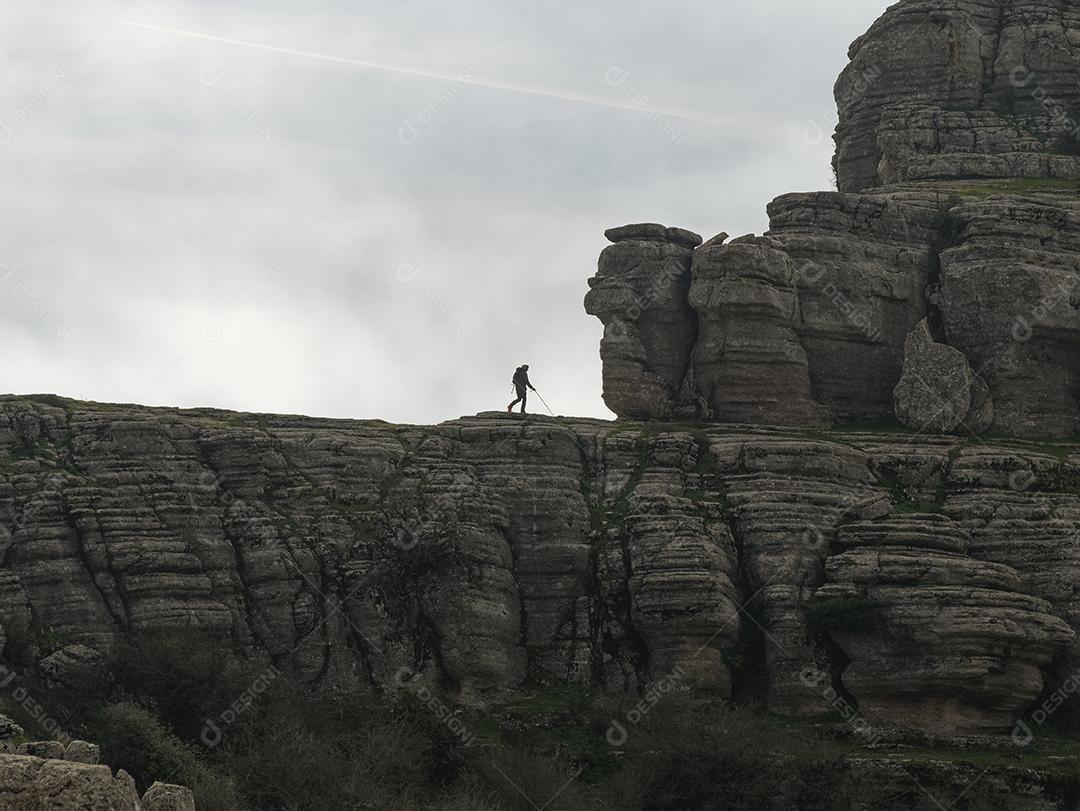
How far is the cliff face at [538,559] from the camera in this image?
67.8m

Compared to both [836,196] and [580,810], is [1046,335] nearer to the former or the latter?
[836,196]

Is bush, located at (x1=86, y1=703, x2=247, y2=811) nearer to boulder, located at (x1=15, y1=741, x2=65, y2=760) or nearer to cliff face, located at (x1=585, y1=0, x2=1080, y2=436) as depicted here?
boulder, located at (x1=15, y1=741, x2=65, y2=760)

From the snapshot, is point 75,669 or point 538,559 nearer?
point 75,669

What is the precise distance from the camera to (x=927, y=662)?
222 ft

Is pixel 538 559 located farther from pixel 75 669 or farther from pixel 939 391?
pixel 939 391

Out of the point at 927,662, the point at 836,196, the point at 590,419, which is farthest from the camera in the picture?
the point at 836,196

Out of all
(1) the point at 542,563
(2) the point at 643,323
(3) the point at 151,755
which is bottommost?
(3) the point at 151,755

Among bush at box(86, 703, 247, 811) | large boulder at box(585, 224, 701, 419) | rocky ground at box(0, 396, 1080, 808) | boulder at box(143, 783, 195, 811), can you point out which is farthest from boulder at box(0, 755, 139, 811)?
large boulder at box(585, 224, 701, 419)

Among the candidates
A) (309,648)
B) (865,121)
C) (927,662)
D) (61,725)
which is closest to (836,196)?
(865,121)

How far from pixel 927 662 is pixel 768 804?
8.76m

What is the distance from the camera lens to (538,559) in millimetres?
72375

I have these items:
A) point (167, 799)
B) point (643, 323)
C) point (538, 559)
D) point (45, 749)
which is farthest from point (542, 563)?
point (167, 799)

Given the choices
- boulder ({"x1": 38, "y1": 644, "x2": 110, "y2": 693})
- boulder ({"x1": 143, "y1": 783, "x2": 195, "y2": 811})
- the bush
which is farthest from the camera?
boulder ({"x1": 38, "y1": 644, "x2": 110, "y2": 693})

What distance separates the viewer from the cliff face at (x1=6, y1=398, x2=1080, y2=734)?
222ft
